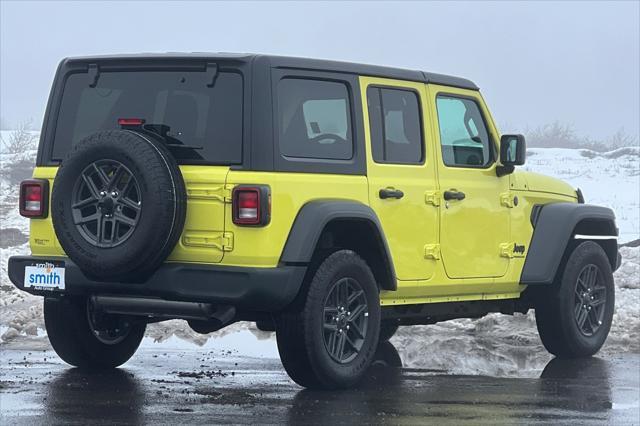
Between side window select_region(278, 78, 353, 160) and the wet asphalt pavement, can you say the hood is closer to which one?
the wet asphalt pavement


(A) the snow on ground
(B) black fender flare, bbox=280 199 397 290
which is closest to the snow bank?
(A) the snow on ground

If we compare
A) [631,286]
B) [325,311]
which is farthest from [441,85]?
[631,286]

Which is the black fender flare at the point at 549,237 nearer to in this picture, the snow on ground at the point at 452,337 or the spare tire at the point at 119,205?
the snow on ground at the point at 452,337

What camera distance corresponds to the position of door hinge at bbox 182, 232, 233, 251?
25.8 feet

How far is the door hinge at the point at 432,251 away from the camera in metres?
9.07

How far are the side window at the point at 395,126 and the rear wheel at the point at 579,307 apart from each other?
1.87m

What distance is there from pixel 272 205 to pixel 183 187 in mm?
508

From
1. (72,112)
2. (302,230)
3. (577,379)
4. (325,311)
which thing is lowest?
(577,379)

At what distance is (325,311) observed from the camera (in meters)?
8.23

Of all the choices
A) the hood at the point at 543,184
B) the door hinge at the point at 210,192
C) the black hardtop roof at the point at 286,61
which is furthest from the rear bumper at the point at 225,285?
the hood at the point at 543,184

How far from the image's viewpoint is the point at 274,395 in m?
7.94

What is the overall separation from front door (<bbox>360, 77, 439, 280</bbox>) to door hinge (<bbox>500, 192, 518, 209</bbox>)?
2.84ft

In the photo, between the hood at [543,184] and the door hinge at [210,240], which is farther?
the hood at [543,184]

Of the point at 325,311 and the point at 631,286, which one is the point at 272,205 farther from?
the point at 631,286
